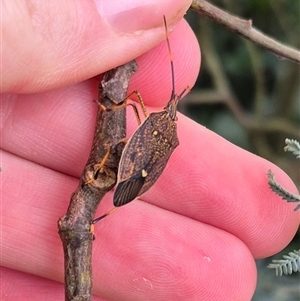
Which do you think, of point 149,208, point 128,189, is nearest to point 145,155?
point 128,189

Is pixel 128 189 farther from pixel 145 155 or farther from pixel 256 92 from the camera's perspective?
pixel 256 92

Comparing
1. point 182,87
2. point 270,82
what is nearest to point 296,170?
point 270,82

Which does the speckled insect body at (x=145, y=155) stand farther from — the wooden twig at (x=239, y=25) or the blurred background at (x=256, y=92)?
the blurred background at (x=256, y=92)

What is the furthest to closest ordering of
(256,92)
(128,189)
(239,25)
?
1. (256,92)
2. (239,25)
3. (128,189)

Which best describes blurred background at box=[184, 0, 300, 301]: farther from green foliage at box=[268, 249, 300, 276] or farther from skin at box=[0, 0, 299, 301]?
green foliage at box=[268, 249, 300, 276]

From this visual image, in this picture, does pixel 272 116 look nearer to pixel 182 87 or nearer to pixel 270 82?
pixel 270 82

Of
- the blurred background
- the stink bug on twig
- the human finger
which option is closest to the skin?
the human finger
